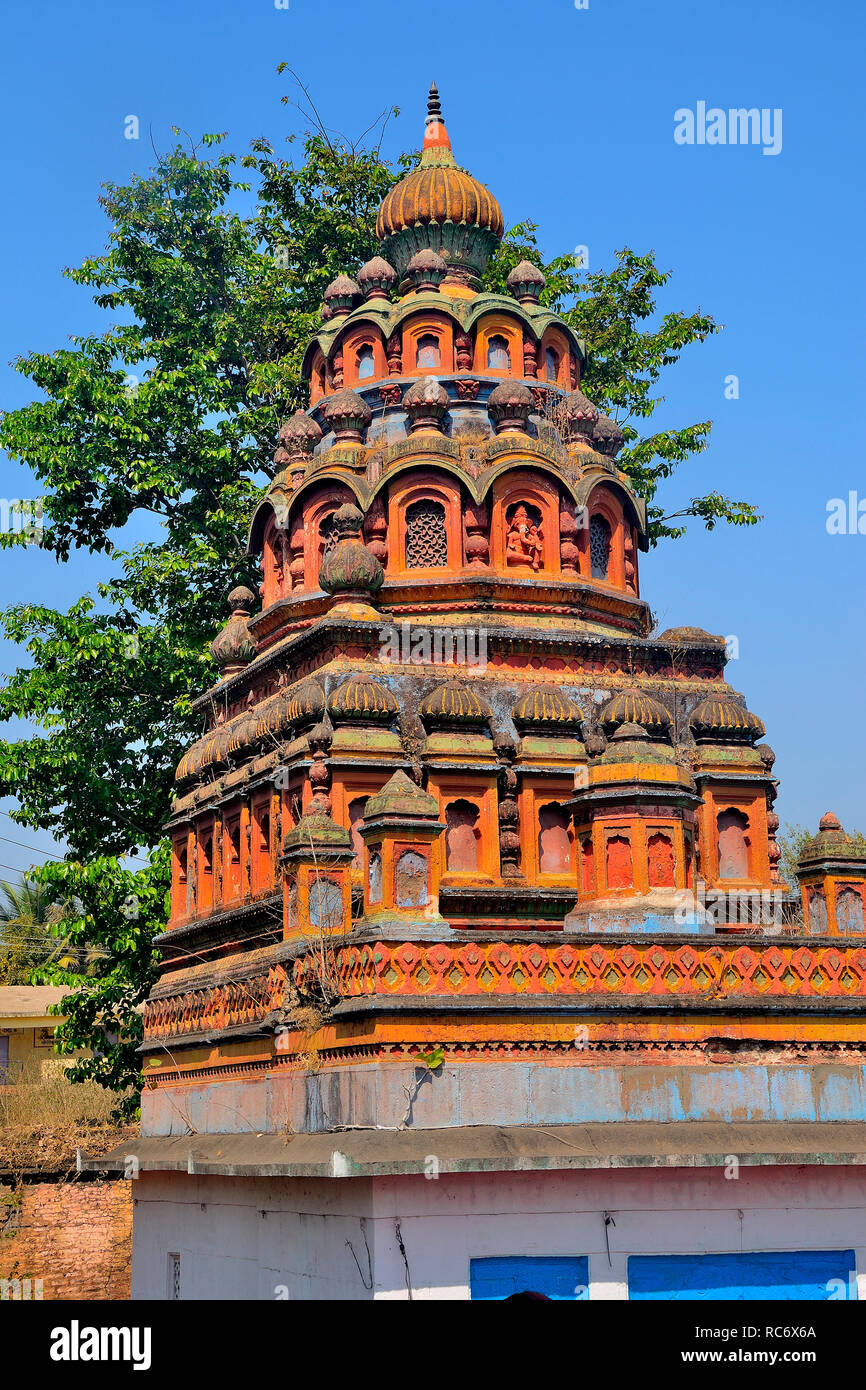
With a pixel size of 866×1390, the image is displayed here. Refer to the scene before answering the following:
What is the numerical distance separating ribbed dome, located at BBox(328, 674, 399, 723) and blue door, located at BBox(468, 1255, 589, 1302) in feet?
21.1

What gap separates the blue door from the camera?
38.0 ft

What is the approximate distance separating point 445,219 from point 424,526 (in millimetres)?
6111

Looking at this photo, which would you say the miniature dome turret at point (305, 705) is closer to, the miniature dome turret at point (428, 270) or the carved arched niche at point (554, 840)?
the carved arched niche at point (554, 840)

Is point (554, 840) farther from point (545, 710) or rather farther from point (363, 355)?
point (363, 355)

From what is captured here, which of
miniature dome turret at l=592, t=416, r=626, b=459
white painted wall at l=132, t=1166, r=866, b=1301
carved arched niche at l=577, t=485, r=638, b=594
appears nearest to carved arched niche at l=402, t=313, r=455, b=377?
miniature dome turret at l=592, t=416, r=626, b=459

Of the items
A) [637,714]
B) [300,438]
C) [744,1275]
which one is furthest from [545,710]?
[744,1275]

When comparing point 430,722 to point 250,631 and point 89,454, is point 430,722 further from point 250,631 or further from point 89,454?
point 89,454

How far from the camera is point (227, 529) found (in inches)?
1054

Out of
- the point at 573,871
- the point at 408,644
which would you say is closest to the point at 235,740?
the point at 408,644

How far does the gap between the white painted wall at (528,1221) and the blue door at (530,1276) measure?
0.17 feet

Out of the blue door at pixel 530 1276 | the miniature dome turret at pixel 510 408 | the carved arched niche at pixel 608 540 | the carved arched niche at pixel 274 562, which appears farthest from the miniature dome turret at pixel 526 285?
the blue door at pixel 530 1276

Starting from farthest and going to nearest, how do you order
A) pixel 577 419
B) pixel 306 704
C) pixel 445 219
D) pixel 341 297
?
pixel 341 297 → pixel 445 219 → pixel 577 419 → pixel 306 704

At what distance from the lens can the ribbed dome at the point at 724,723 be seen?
18.0m

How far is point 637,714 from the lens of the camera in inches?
700
